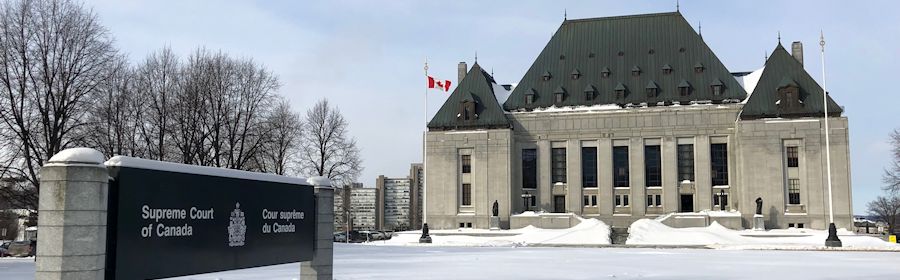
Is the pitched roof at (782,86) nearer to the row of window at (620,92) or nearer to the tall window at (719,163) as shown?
the row of window at (620,92)

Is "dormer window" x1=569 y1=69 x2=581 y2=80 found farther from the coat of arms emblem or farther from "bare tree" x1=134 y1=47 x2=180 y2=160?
the coat of arms emblem

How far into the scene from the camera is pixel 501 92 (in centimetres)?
8112

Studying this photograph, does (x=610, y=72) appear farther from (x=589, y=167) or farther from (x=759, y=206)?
(x=759, y=206)

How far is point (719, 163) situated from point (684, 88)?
784 cm

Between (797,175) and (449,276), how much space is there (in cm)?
5525

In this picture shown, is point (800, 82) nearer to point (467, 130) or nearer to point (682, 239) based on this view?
point (682, 239)

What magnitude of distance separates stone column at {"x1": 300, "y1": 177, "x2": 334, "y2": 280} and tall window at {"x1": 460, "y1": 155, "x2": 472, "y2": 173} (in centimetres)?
6037

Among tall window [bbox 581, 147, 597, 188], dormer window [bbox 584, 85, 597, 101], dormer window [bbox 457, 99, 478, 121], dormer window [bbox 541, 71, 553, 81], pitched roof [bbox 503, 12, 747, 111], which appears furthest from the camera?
dormer window [bbox 541, 71, 553, 81]

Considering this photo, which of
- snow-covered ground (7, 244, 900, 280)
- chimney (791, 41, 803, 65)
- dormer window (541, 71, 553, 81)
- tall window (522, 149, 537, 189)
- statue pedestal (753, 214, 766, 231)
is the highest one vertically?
chimney (791, 41, 803, 65)

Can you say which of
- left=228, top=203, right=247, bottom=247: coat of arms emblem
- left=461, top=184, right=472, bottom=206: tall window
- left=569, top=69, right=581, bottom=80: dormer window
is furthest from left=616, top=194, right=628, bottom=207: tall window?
left=228, top=203, right=247, bottom=247: coat of arms emblem

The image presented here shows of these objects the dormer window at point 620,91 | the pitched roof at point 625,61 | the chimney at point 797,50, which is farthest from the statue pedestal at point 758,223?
the chimney at point 797,50

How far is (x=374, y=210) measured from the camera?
521 ft

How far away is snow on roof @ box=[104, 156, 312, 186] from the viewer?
9.13 metres

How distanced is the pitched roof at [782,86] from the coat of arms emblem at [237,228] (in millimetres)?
62972
